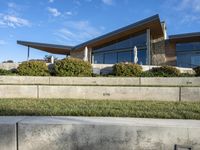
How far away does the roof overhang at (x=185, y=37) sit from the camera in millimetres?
26916

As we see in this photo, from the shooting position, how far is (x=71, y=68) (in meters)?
15.1

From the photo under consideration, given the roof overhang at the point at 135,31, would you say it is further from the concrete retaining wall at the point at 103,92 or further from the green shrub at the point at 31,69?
the concrete retaining wall at the point at 103,92

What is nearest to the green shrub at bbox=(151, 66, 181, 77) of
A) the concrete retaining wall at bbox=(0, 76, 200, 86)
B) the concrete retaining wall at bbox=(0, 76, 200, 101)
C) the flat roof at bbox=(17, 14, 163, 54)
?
the concrete retaining wall at bbox=(0, 76, 200, 86)

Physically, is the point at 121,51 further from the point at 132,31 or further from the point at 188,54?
the point at 188,54

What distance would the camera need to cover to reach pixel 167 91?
35.4 feet

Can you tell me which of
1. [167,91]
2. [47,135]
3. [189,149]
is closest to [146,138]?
[189,149]

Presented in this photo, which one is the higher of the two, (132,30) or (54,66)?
(132,30)

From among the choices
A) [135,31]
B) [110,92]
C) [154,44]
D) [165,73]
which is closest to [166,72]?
[165,73]

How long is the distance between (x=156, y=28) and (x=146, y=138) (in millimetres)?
24201

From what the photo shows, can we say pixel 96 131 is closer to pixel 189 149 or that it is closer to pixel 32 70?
pixel 189 149

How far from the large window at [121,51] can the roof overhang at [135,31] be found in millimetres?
709

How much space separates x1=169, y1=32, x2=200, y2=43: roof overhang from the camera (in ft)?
88.3

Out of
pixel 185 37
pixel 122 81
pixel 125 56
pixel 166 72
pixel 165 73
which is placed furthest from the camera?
pixel 125 56

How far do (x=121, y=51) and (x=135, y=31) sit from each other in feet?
10.3
